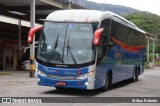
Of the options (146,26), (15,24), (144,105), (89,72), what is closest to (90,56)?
(89,72)

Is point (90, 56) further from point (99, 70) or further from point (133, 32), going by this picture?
point (133, 32)

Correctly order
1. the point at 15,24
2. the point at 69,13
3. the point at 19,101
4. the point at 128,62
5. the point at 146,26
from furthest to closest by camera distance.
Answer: the point at 146,26
the point at 15,24
the point at 128,62
the point at 69,13
the point at 19,101

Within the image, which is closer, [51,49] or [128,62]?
[51,49]

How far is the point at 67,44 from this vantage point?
15.0 metres

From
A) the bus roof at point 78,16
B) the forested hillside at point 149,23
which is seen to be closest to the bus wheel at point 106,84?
the bus roof at point 78,16

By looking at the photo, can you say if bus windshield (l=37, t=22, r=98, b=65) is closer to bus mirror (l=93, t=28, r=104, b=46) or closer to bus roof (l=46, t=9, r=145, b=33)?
bus roof (l=46, t=9, r=145, b=33)

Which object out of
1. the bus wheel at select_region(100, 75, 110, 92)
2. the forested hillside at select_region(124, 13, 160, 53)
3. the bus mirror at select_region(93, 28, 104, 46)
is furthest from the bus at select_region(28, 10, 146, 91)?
the forested hillside at select_region(124, 13, 160, 53)

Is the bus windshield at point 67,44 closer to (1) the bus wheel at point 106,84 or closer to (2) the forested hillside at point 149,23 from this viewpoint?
(1) the bus wheel at point 106,84

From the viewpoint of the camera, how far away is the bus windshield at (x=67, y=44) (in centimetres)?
1477

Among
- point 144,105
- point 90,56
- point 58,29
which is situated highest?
point 58,29

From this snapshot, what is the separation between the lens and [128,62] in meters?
21.7

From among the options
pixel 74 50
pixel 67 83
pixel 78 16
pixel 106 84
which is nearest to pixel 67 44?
pixel 74 50

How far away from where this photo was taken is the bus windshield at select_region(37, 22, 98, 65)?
48.5 feet

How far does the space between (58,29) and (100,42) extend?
1695 millimetres
